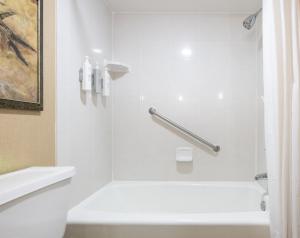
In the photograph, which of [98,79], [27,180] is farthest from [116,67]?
[27,180]

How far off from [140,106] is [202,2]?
99 centimetres

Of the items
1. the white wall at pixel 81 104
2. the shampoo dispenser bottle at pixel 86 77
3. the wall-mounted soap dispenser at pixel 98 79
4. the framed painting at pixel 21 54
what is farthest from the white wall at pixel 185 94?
the framed painting at pixel 21 54

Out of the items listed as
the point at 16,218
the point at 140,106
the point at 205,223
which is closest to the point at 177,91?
the point at 140,106

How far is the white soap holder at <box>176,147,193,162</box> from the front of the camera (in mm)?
2262

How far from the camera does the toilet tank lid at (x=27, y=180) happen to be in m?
0.72

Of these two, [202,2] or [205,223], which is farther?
[202,2]

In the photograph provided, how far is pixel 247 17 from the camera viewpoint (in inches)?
86.9

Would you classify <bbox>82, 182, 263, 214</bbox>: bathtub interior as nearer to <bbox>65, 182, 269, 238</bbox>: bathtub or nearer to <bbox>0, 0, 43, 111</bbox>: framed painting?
<bbox>65, 182, 269, 238</bbox>: bathtub

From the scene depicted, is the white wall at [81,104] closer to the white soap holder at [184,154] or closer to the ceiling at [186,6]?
the ceiling at [186,6]

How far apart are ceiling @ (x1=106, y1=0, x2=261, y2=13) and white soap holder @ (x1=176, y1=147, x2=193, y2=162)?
1198 mm

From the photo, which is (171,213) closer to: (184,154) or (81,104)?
(184,154)

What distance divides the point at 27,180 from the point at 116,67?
147 cm

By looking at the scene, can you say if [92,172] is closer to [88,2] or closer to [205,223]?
[205,223]

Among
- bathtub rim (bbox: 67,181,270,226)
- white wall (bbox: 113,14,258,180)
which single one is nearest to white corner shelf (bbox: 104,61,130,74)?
white wall (bbox: 113,14,258,180)
